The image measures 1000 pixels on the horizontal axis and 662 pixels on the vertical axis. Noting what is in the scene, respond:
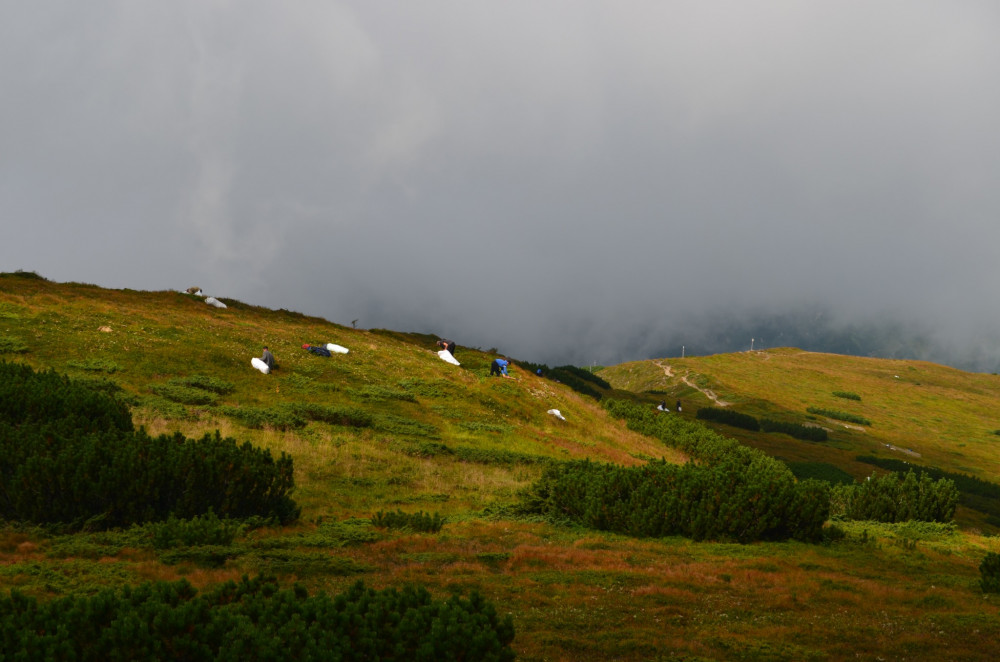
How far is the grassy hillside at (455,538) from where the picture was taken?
31.5 ft

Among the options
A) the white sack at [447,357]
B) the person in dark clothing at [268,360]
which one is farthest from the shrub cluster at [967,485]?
the person in dark clothing at [268,360]

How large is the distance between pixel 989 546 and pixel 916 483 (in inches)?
183

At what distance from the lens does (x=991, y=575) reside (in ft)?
42.9

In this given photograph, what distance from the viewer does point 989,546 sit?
1948cm

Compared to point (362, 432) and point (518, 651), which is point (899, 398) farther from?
point (518, 651)

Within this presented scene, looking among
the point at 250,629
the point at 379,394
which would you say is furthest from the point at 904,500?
the point at 250,629

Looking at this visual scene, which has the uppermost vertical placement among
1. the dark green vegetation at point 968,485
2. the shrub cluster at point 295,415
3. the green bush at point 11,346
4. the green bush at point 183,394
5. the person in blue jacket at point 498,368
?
the person in blue jacket at point 498,368

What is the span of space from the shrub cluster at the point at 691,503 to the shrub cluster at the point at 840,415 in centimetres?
7812

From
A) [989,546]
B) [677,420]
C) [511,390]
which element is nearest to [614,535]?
[989,546]

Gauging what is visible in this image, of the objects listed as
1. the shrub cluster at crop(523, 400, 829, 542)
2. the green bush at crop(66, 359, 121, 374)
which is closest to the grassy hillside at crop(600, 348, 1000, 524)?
the shrub cluster at crop(523, 400, 829, 542)

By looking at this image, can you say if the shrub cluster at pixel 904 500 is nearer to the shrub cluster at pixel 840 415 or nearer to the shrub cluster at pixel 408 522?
the shrub cluster at pixel 408 522

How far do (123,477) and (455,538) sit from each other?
23.6ft

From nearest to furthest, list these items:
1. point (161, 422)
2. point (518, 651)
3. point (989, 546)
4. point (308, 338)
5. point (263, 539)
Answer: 1. point (518, 651)
2. point (263, 539)
3. point (989, 546)
4. point (161, 422)
5. point (308, 338)

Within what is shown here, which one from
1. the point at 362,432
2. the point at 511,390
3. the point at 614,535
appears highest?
the point at 511,390
